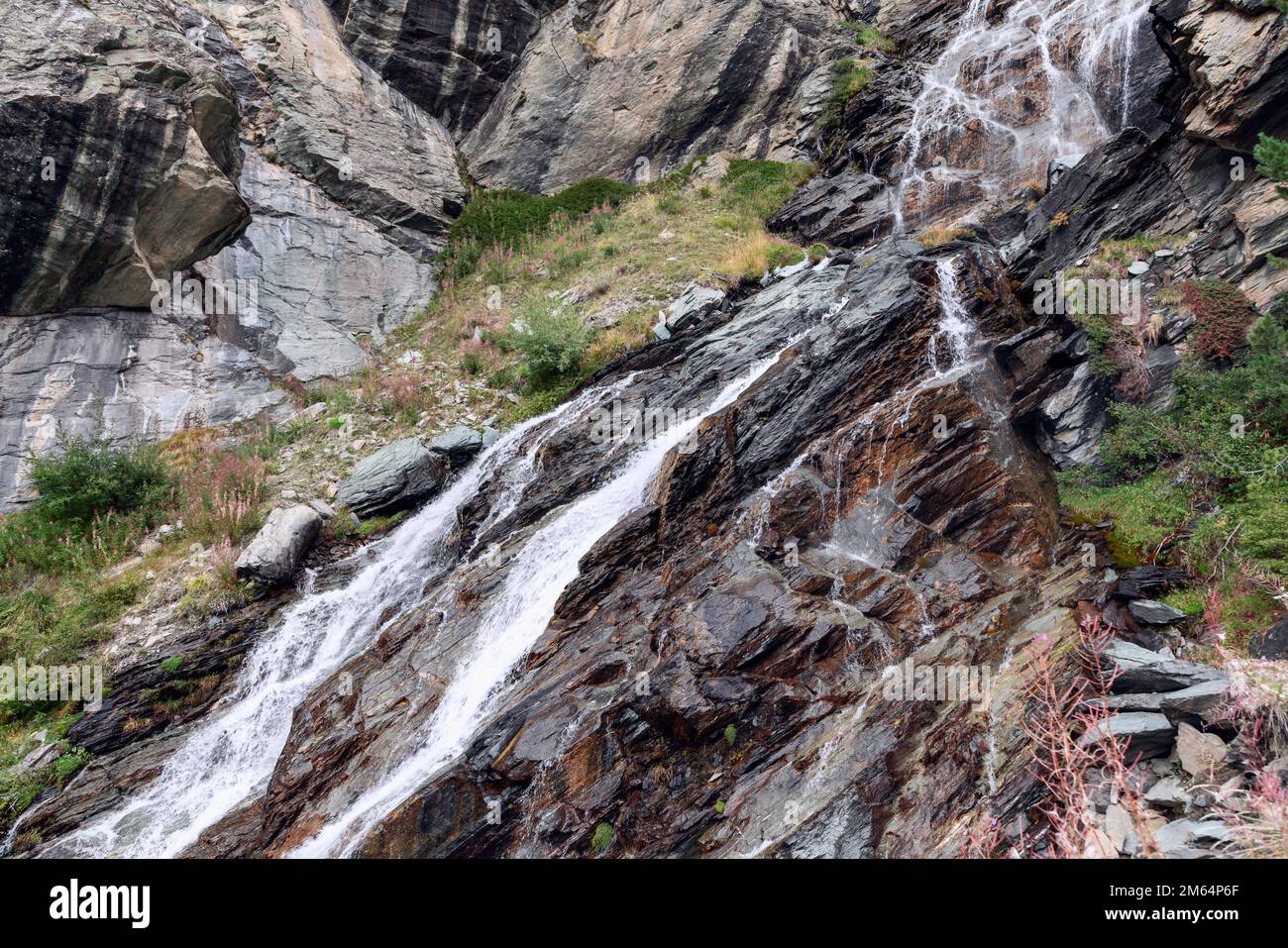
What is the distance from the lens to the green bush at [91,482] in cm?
1223

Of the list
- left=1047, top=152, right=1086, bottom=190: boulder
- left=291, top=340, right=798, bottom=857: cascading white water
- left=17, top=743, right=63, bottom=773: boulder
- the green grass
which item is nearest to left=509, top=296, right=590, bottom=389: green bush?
left=291, top=340, right=798, bottom=857: cascading white water

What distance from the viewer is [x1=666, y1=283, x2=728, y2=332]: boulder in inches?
566

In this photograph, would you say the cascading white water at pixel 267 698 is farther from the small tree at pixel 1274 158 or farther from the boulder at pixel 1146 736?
the small tree at pixel 1274 158

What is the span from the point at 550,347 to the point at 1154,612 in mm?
11864

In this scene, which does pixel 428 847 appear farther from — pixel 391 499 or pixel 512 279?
pixel 512 279

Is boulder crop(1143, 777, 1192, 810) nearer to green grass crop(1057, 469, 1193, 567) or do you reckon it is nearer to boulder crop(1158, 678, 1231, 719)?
boulder crop(1158, 678, 1231, 719)

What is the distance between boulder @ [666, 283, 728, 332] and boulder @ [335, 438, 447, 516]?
20.0 feet

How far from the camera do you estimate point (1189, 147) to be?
11.2 meters

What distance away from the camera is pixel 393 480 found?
40.4 ft

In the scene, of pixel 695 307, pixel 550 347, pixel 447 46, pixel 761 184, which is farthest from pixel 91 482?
pixel 447 46

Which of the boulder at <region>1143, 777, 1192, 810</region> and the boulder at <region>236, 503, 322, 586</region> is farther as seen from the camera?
the boulder at <region>236, 503, 322, 586</region>

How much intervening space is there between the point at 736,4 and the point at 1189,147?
18.8 meters

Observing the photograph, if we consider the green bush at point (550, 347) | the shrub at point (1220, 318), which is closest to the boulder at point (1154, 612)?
the shrub at point (1220, 318)
